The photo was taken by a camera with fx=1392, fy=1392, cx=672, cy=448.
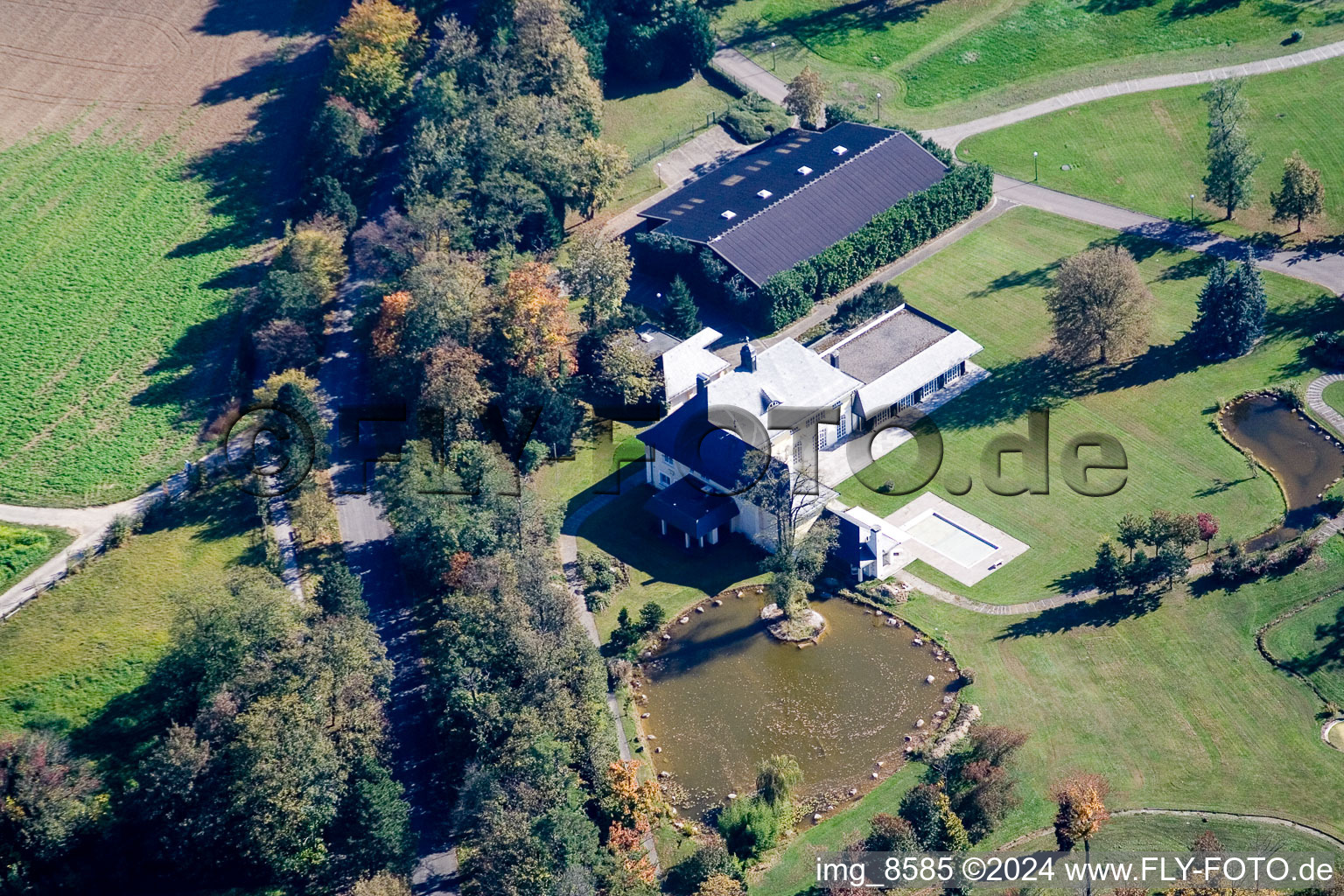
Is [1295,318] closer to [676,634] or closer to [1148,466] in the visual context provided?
[1148,466]

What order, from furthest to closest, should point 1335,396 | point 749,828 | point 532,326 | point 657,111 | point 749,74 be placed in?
point 749,74
point 657,111
point 532,326
point 1335,396
point 749,828

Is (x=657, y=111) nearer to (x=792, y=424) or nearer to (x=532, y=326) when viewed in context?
(x=532, y=326)

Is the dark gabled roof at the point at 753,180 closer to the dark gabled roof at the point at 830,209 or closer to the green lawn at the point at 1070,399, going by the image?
the dark gabled roof at the point at 830,209

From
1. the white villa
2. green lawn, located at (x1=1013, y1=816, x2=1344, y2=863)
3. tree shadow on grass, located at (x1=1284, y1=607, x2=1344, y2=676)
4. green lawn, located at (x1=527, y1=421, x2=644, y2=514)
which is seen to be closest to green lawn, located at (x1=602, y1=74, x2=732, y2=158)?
the white villa

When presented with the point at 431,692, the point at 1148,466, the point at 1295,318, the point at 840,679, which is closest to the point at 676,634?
the point at 840,679

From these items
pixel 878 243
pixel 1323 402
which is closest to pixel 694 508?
pixel 878 243

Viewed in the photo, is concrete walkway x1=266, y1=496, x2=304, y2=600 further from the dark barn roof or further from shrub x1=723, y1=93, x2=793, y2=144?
shrub x1=723, y1=93, x2=793, y2=144
